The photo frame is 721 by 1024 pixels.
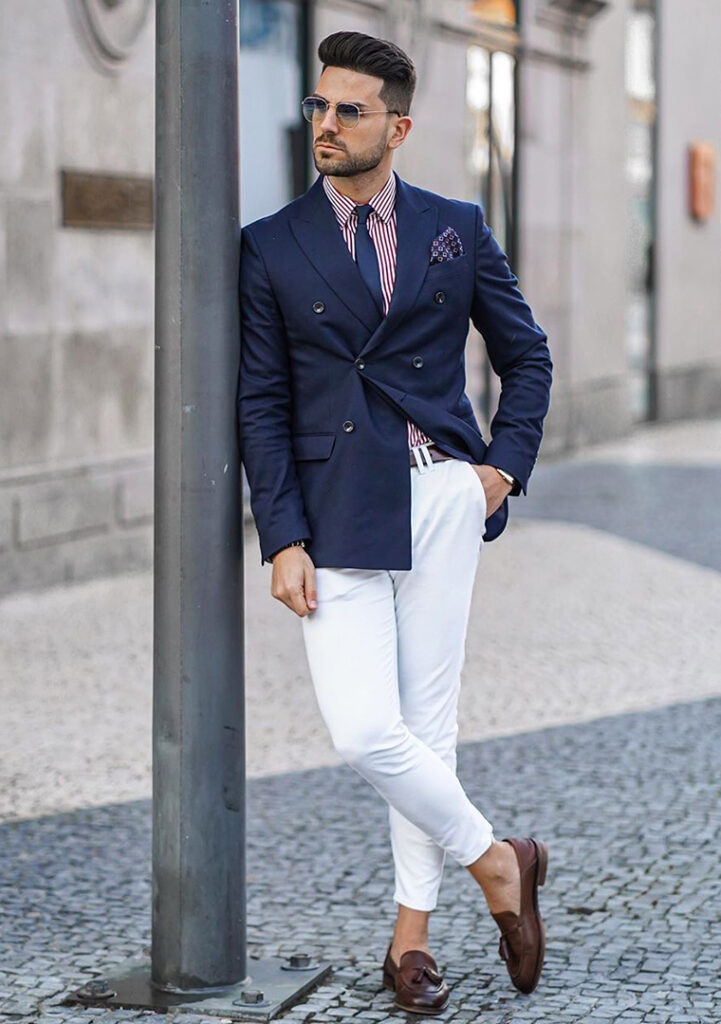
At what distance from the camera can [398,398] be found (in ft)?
12.6

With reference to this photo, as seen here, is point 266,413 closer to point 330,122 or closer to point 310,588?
point 310,588

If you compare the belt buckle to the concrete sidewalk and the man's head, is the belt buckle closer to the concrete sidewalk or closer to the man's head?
the man's head

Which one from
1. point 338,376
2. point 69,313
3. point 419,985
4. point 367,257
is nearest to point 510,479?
point 338,376

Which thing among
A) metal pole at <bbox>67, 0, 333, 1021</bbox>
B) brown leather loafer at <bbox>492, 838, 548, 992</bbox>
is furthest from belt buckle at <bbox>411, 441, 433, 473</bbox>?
brown leather loafer at <bbox>492, 838, 548, 992</bbox>

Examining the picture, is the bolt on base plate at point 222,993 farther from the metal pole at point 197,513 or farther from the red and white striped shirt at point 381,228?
the red and white striped shirt at point 381,228

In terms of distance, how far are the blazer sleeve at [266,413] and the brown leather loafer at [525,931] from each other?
87 centimetres

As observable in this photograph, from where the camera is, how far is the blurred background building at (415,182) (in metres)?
9.22

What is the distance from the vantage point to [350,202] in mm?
3914

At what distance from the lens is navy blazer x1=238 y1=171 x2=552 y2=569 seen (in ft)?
12.6

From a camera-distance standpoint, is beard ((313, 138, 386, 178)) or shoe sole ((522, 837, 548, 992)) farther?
shoe sole ((522, 837, 548, 992))

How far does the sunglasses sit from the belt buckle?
647mm

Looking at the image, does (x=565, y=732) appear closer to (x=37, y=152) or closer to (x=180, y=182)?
(x=180, y=182)

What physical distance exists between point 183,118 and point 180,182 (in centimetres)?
13

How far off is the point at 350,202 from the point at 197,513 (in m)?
0.70
